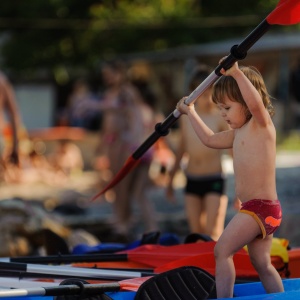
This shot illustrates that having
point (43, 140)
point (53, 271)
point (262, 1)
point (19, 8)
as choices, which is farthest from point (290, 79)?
point (53, 271)


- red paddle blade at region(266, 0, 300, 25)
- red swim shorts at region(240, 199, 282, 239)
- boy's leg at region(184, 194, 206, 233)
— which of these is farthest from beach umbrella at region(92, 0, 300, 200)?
boy's leg at region(184, 194, 206, 233)

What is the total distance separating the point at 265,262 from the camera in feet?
18.0

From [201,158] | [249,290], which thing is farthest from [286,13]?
[201,158]

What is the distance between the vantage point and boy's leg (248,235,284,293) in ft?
18.0

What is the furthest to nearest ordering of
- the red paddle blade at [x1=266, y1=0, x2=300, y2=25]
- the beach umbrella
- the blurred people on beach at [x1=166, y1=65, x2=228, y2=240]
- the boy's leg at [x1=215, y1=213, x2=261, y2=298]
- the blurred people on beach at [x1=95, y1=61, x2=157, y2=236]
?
the blurred people on beach at [x1=95, y1=61, x2=157, y2=236]
the blurred people on beach at [x1=166, y1=65, x2=228, y2=240]
the red paddle blade at [x1=266, y1=0, x2=300, y2=25]
the beach umbrella
the boy's leg at [x1=215, y1=213, x2=261, y2=298]

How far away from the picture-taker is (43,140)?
21.1m

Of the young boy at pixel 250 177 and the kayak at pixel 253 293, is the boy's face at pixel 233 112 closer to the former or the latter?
the young boy at pixel 250 177

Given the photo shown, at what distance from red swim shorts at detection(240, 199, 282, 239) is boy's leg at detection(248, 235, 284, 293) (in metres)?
0.08

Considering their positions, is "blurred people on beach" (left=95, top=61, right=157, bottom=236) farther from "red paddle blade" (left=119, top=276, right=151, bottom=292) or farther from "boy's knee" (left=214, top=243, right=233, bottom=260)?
"boy's knee" (left=214, top=243, right=233, bottom=260)

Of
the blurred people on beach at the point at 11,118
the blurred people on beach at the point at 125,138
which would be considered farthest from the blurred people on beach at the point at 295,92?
the blurred people on beach at the point at 125,138

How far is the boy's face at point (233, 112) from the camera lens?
5.54 metres

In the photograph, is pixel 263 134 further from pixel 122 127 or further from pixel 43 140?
pixel 43 140

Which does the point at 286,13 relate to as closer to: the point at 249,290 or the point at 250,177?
the point at 250,177

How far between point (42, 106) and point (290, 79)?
24.7ft
